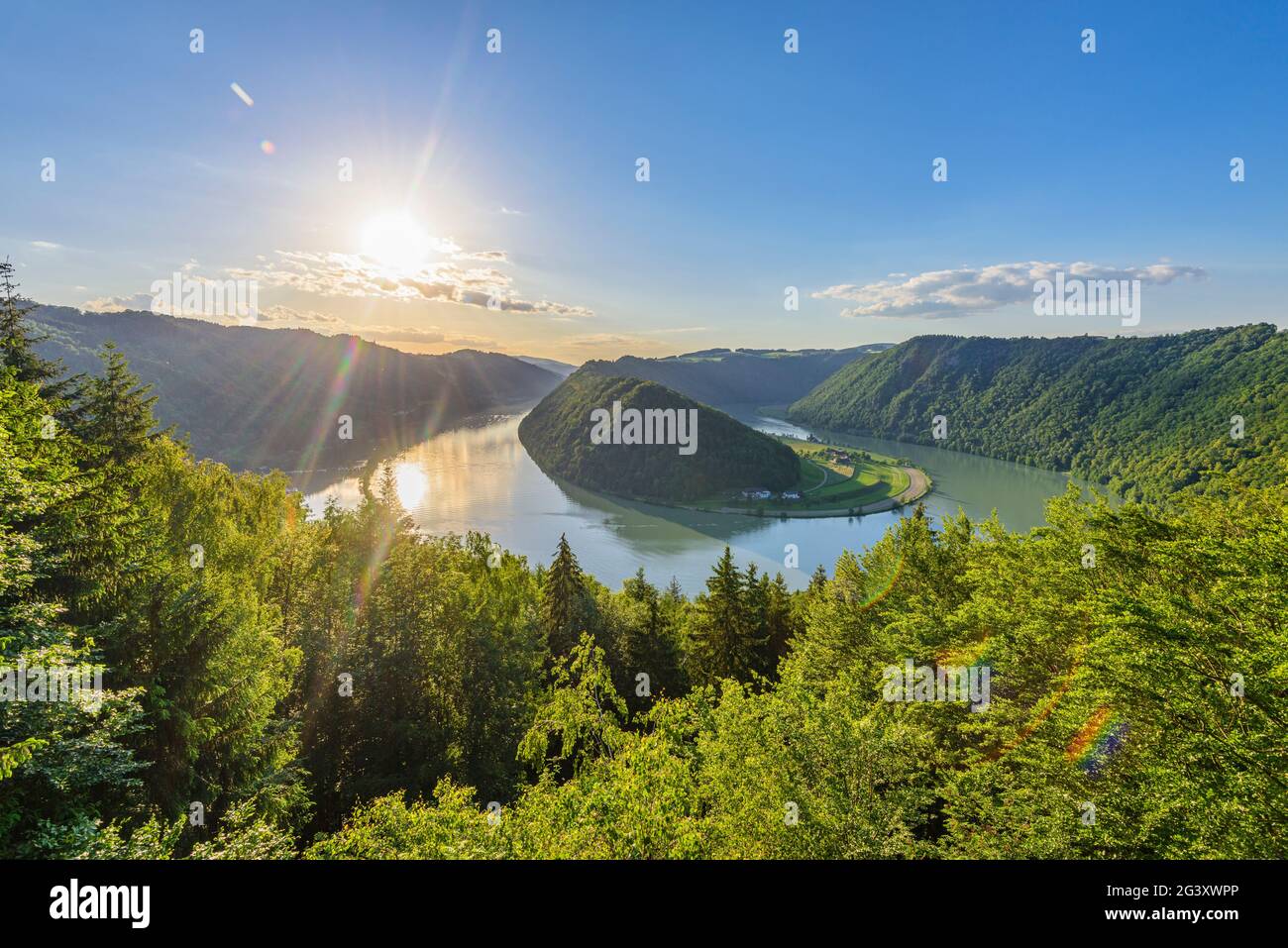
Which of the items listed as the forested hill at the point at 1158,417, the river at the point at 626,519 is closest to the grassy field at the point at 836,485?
the river at the point at 626,519

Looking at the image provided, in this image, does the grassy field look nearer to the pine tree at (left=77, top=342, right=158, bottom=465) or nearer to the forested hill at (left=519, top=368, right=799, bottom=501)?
the forested hill at (left=519, top=368, right=799, bottom=501)

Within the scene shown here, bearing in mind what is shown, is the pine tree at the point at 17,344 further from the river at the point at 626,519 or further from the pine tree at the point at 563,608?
the river at the point at 626,519

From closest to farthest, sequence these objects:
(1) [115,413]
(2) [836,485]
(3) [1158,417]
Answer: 1. (1) [115,413]
2. (2) [836,485]
3. (3) [1158,417]

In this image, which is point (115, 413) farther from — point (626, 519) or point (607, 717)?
point (626, 519)

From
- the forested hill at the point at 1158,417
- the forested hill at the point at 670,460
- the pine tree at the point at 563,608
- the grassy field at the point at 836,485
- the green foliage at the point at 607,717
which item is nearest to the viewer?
the green foliage at the point at 607,717

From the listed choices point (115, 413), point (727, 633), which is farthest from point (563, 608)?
point (115, 413)

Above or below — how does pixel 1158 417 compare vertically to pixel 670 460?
above
